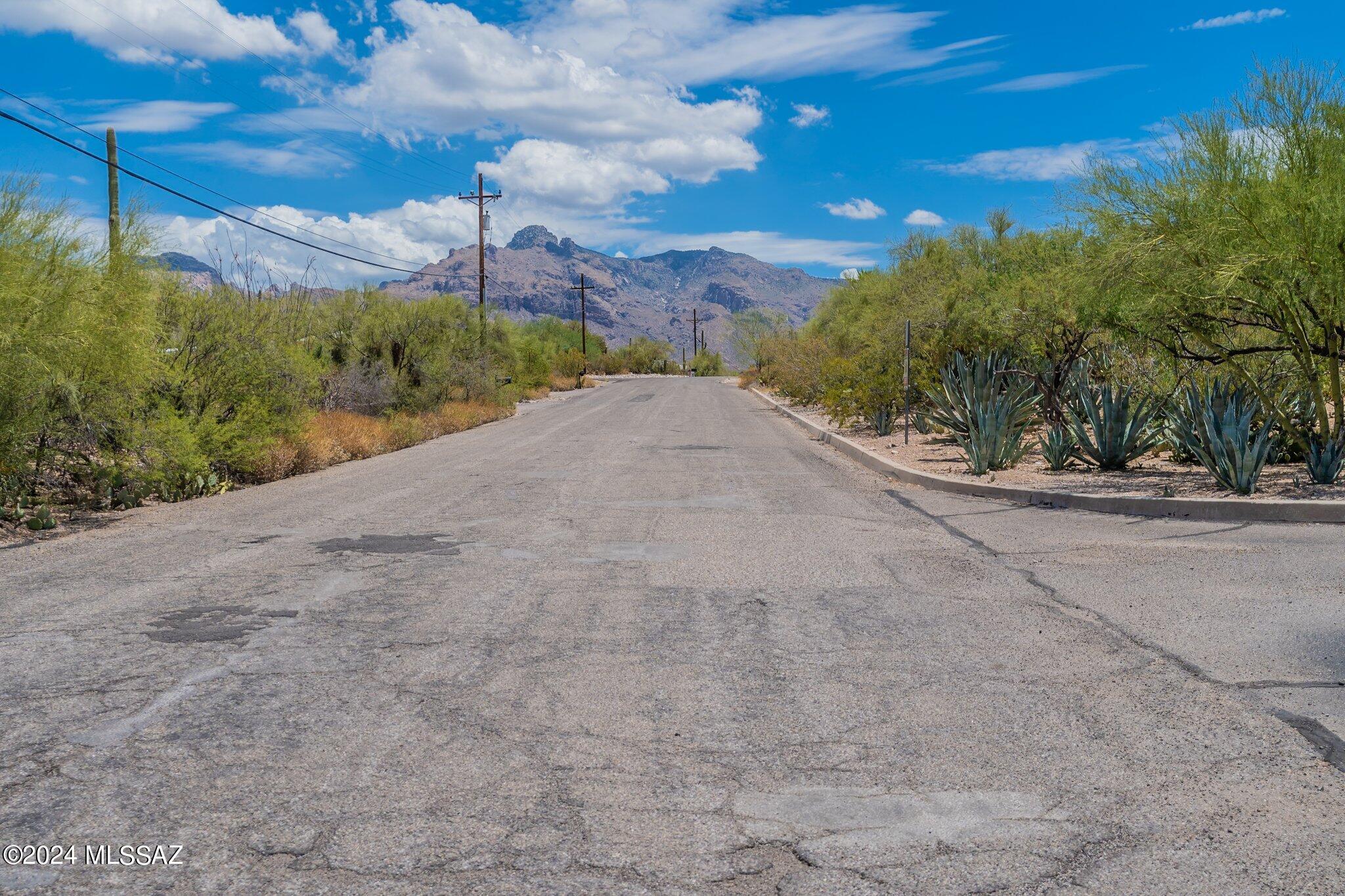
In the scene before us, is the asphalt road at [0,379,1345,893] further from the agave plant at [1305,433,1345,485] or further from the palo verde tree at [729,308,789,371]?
the palo verde tree at [729,308,789,371]

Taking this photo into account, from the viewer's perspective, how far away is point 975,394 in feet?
59.0

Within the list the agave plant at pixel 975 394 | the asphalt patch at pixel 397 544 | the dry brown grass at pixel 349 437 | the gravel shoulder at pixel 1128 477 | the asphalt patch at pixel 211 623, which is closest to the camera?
the asphalt patch at pixel 211 623

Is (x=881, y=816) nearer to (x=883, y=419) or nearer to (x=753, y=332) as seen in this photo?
(x=883, y=419)

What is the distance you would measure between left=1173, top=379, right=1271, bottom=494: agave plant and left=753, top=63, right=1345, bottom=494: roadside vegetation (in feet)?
0.10

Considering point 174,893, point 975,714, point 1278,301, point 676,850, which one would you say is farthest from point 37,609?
point 1278,301

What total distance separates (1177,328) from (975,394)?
13.5ft

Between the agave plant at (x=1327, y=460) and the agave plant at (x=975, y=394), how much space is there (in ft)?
14.3

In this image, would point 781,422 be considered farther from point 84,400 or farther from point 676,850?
point 676,850

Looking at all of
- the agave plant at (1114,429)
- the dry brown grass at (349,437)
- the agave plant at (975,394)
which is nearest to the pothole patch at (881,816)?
the agave plant at (1114,429)

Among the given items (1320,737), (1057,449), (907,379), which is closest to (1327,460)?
(1057,449)

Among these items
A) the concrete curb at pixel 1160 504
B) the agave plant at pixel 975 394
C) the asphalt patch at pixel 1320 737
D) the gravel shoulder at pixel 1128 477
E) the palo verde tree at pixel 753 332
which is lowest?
the asphalt patch at pixel 1320 737

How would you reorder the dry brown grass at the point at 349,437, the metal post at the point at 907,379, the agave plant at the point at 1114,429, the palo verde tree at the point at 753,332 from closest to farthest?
the agave plant at the point at 1114,429 → the dry brown grass at the point at 349,437 → the metal post at the point at 907,379 → the palo verde tree at the point at 753,332

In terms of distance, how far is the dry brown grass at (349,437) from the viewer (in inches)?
657
